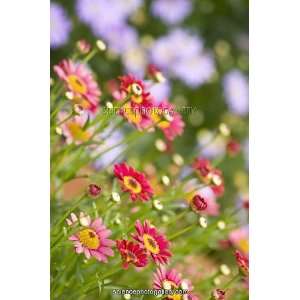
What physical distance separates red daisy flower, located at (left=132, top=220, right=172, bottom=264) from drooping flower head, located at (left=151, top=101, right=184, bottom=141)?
0.18 meters

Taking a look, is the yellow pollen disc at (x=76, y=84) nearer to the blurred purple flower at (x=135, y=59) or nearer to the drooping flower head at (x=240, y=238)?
the blurred purple flower at (x=135, y=59)

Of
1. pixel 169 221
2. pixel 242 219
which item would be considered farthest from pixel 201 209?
pixel 242 219

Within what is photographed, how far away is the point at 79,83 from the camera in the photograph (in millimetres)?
1186

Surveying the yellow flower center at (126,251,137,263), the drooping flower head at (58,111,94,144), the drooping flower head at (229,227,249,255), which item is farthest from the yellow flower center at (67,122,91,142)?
the drooping flower head at (229,227,249,255)

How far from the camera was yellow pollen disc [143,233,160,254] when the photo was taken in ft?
3.44

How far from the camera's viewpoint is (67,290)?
3.57 feet

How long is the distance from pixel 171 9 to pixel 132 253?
2.66 ft

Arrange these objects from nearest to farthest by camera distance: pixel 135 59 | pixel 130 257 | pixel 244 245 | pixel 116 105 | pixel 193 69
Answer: pixel 130 257 < pixel 116 105 < pixel 244 245 < pixel 135 59 < pixel 193 69

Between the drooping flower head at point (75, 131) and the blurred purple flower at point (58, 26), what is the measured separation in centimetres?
15

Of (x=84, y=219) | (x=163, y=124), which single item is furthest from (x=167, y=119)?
(x=84, y=219)

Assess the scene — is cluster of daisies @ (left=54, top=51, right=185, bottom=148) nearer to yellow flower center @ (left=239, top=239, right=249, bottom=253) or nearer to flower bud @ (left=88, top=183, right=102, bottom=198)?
flower bud @ (left=88, top=183, right=102, bottom=198)

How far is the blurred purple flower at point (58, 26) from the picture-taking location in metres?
1.26

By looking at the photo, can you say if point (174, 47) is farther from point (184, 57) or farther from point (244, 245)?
point (244, 245)
